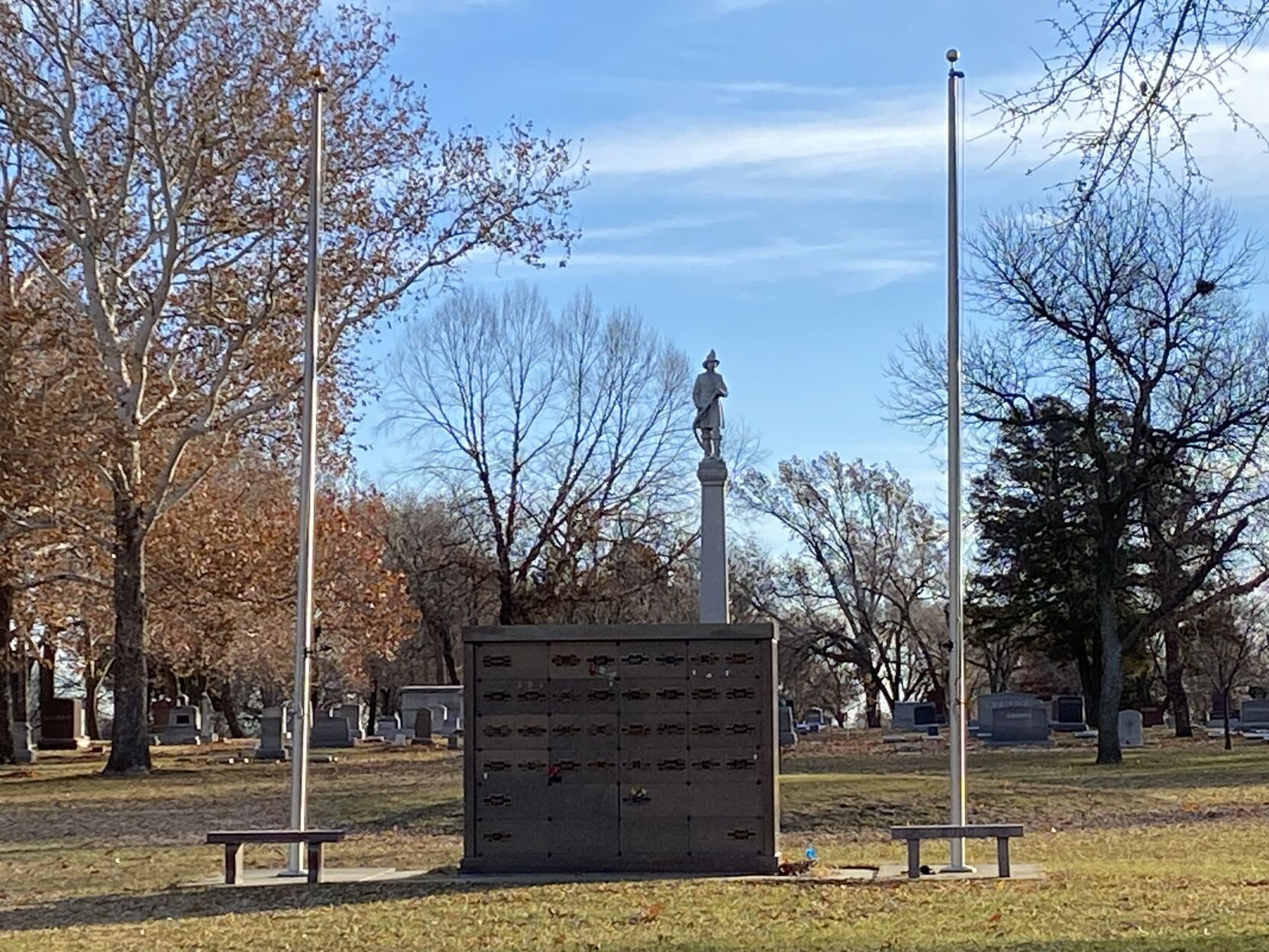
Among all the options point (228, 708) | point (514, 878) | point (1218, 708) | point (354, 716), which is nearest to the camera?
point (514, 878)

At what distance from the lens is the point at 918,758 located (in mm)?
35219

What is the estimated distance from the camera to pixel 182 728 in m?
52.3

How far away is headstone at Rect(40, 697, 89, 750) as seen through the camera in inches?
2036

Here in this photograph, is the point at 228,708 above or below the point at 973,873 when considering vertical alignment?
below

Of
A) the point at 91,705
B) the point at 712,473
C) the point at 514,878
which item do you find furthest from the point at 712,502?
the point at 91,705

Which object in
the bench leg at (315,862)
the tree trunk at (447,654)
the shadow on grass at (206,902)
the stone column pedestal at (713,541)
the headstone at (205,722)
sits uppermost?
the stone column pedestal at (713,541)

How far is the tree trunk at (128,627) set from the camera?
1225 inches

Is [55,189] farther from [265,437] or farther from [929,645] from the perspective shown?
[929,645]

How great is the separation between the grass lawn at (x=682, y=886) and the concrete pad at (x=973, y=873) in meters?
0.31

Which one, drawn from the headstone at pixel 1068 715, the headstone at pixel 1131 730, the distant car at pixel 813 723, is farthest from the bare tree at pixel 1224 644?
the distant car at pixel 813 723

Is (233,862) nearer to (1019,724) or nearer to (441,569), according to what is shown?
(1019,724)

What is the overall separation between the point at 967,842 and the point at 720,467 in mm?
4796

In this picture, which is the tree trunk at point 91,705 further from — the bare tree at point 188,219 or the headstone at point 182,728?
the bare tree at point 188,219

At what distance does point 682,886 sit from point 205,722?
4717 centimetres
